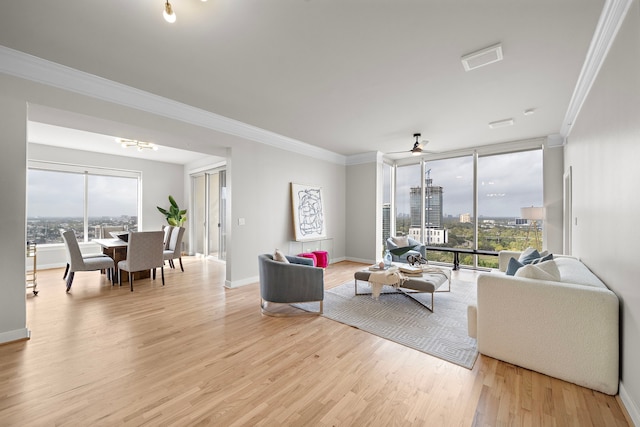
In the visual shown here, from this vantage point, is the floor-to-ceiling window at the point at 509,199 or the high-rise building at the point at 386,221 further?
the high-rise building at the point at 386,221

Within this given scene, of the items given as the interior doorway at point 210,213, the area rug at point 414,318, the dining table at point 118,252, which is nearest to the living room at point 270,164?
the area rug at point 414,318

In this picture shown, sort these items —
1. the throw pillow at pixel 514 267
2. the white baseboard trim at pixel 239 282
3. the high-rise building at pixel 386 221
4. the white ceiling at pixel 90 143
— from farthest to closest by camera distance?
the high-rise building at pixel 386 221 < the white ceiling at pixel 90 143 < the white baseboard trim at pixel 239 282 < the throw pillow at pixel 514 267

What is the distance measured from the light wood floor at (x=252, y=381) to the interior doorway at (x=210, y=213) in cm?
391

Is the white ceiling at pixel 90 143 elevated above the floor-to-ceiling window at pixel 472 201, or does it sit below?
above

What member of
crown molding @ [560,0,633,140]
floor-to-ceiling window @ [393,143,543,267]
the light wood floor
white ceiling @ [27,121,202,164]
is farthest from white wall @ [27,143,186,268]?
crown molding @ [560,0,633,140]

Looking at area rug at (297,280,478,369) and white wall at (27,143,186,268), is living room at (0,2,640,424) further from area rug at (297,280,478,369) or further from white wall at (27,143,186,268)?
white wall at (27,143,186,268)

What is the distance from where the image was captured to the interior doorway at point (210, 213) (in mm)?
6977

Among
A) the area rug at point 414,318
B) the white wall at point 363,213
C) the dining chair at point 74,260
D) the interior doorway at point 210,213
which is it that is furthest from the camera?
the interior doorway at point 210,213

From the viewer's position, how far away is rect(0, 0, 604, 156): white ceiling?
1.97m

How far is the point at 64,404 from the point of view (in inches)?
69.6

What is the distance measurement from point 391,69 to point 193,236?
24.2 feet

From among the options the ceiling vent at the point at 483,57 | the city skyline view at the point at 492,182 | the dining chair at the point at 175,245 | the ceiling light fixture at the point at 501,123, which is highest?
the ceiling light fixture at the point at 501,123

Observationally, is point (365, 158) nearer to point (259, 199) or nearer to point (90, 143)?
point (259, 199)

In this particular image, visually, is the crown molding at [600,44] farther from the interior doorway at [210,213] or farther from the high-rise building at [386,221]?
the interior doorway at [210,213]
